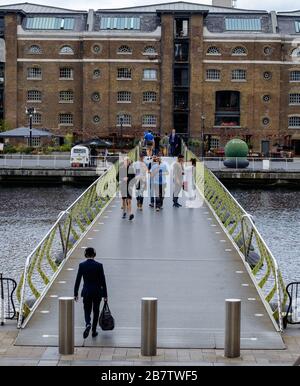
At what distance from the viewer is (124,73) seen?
8506cm

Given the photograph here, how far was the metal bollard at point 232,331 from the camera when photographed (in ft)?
42.0

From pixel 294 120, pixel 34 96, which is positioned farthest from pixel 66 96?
pixel 294 120

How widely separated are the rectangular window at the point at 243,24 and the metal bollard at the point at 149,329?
243 ft

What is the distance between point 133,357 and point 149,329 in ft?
1.56

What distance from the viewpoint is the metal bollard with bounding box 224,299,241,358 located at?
12.8 meters

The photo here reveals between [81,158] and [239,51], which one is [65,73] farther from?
[81,158]

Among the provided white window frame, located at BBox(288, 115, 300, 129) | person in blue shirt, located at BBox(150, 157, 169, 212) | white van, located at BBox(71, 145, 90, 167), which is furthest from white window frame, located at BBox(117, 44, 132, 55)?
person in blue shirt, located at BBox(150, 157, 169, 212)

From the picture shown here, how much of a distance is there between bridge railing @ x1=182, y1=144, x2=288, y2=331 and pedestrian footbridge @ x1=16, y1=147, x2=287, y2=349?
36 millimetres

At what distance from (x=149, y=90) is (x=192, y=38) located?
667cm

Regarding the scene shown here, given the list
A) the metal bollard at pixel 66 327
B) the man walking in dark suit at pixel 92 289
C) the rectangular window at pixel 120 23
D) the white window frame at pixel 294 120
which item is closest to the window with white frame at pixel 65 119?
the rectangular window at pixel 120 23

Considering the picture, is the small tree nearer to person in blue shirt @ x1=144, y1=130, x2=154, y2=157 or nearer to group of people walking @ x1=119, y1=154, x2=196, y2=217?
person in blue shirt @ x1=144, y1=130, x2=154, y2=157

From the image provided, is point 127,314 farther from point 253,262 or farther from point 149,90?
point 149,90

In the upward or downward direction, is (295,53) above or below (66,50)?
below
